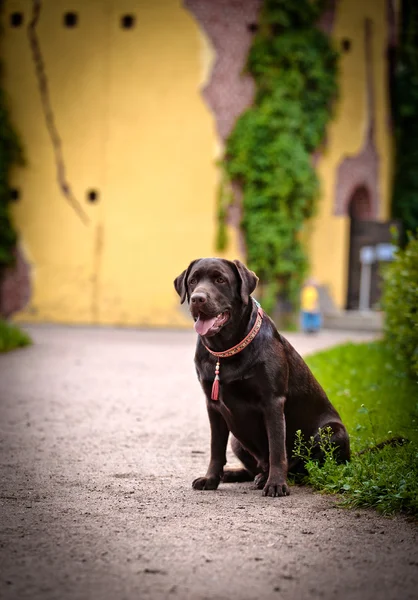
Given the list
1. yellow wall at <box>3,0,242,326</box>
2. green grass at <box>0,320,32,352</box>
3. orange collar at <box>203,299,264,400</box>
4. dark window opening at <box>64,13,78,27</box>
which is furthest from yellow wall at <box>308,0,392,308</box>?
orange collar at <box>203,299,264,400</box>

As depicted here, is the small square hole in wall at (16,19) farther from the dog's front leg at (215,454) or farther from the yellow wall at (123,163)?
the dog's front leg at (215,454)

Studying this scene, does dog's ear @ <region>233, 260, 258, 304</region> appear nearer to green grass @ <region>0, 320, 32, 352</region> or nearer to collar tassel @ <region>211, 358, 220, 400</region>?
collar tassel @ <region>211, 358, 220, 400</region>

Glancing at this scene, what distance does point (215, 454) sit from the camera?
4602mm

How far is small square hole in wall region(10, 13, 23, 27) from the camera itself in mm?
21109

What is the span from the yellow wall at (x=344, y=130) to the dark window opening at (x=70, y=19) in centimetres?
696

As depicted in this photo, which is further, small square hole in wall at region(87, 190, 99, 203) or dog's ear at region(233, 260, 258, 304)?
small square hole in wall at region(87, 190, 99, 203)

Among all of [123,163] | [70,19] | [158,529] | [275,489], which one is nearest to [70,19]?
[70,19]

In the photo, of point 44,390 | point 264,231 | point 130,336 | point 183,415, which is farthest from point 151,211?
point 183,415

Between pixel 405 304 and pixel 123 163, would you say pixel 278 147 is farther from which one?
pixel 405 304

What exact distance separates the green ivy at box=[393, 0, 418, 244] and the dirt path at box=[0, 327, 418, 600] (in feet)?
58.4

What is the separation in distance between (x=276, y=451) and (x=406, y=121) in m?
20.9

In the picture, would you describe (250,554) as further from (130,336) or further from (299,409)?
(130,336)

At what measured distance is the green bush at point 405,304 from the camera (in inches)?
320

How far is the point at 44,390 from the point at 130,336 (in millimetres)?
8317
